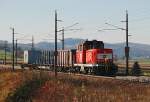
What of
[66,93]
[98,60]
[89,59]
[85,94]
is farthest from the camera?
[89,59]

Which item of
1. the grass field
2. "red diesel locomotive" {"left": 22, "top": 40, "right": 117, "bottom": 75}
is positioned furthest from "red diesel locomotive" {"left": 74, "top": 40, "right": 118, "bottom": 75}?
the grass field

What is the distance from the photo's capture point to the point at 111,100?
78.0 feet

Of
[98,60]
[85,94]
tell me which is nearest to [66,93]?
[85,94]

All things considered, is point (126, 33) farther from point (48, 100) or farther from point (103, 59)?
point (48, 100)

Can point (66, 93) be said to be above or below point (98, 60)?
below

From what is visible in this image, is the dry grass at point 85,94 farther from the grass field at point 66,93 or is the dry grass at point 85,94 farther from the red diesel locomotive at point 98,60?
the red diesel locomotive at point 98,60

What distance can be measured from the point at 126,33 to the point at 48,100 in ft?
99.3

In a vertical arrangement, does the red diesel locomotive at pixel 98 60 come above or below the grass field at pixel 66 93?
above

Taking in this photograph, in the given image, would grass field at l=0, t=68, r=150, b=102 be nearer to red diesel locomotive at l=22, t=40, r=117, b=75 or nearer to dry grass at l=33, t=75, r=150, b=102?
dry grass at l=33, t=75, r=150, b=102

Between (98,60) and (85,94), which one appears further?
(98,60)

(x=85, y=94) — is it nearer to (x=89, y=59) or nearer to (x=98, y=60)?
(x=98, y=60)

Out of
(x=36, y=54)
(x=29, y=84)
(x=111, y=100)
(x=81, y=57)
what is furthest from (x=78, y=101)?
(x=36, y=54)

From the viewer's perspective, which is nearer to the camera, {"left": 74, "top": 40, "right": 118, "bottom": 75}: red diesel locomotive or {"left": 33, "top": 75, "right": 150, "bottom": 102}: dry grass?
{"left": 33, "top": 75, "right": 150, "bottom": 102}: dry grass

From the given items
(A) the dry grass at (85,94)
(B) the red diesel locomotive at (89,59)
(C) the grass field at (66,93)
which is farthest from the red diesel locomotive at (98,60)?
(A) the dry grass at (85,94)
